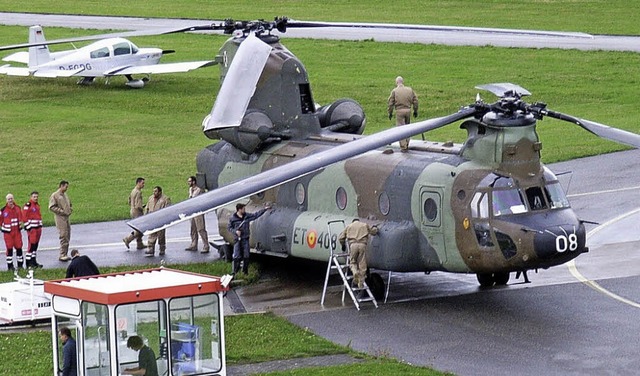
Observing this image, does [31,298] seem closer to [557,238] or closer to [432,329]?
[432,329]

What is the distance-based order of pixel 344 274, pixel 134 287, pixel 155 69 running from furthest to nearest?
1. pixel 155 69
2. pixel 344 274
3. pixel 134 287

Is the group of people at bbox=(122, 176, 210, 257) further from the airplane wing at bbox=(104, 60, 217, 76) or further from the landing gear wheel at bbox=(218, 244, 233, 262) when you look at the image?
the airplane wing at bbox=(104, 60, 217, 76)

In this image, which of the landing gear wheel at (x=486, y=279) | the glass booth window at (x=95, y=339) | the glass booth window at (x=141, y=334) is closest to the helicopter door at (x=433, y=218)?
the landing gear wheel at (x=486, y=279)

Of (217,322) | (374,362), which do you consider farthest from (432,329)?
(217,322)

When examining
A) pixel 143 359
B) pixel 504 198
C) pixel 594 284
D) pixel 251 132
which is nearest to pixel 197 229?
pixel 251 132

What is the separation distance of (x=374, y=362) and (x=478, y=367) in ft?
5.54

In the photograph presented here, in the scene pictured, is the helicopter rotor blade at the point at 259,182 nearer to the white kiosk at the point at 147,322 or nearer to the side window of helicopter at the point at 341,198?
the white kiosk at the point at 147,322

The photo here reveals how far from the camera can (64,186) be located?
31422 mm

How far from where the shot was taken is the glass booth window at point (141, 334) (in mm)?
19031

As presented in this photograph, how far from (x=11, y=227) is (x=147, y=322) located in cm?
1216

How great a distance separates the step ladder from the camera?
27.0m

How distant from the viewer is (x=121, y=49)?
2254 inches

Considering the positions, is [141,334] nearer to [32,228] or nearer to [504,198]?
[504,198]

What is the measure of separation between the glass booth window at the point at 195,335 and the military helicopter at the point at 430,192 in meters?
2.79
